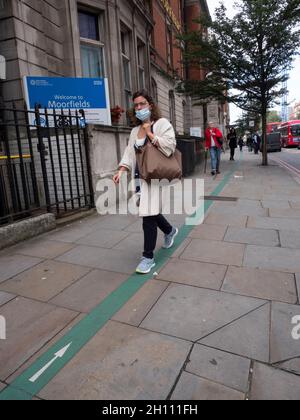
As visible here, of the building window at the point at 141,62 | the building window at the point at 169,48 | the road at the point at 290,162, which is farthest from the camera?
the building window at the point at 169,48

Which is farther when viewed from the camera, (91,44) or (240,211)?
(91,44)

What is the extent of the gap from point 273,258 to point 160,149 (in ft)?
6.42

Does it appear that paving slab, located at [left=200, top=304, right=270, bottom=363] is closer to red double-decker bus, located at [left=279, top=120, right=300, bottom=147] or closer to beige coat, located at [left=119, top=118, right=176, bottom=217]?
beige coat, located at [left=119, top=118, right=176, bottom=217]

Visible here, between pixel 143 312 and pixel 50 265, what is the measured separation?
5.34 feet

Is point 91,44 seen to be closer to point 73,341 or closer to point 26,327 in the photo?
point 26,327

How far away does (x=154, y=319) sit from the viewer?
2627 millimetres

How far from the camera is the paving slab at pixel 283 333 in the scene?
217 centimetres

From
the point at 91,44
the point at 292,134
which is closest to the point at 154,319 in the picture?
the point at 91,44

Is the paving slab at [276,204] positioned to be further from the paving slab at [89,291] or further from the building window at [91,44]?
the building window at [91,44]

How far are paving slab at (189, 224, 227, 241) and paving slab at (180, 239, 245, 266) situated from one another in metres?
0.20

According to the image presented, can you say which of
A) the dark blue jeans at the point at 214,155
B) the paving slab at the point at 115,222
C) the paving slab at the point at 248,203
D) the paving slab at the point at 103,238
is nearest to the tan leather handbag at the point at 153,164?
the paving slab at the point at 103,238

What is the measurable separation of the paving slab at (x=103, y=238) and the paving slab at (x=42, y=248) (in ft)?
0.93
